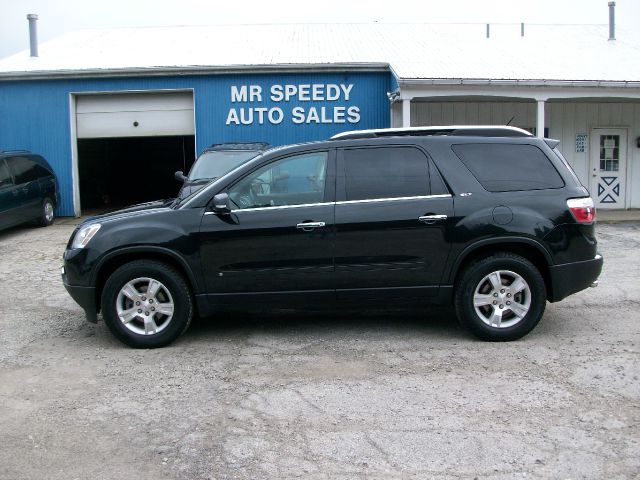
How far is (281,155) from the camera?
6043 mm

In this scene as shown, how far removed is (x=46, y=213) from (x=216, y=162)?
5090 mm

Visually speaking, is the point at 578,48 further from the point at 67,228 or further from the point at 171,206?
the point at 171,206

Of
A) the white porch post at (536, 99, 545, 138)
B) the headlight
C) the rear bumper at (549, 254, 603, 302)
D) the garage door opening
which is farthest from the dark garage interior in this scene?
the rear bumper at (549, 254, 603, 302)

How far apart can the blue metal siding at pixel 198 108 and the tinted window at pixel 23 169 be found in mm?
2584

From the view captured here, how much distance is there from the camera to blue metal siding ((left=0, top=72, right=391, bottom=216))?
16828mm

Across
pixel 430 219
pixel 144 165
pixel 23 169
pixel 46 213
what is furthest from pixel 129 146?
pixel 430 219

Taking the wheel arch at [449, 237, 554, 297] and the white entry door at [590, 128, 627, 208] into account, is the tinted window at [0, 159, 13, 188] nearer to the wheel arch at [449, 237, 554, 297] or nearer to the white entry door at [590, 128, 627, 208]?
the wheel arch at [449, 237, 554, 297]

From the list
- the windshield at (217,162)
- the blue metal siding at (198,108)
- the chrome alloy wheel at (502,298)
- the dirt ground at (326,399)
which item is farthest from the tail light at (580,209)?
the blue metal siding at (198,108)

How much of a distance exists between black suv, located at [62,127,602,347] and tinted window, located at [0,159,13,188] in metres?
8.13

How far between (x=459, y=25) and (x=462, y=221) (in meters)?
17.3

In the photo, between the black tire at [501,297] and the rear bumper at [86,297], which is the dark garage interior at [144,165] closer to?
the rear bumper at [86,297]

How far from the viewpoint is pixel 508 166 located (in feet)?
20.0

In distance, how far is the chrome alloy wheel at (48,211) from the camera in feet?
49.3

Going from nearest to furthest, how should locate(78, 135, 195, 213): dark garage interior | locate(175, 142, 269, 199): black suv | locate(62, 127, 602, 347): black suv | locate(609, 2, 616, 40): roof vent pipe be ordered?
locate(62, 127, 602, 347): black suv < locate(175, 142, 269, 199): black suv < locate(609, 2, 616, 40): roof vent pipe < locate(78, 135, 195, 213): dark garage interior
